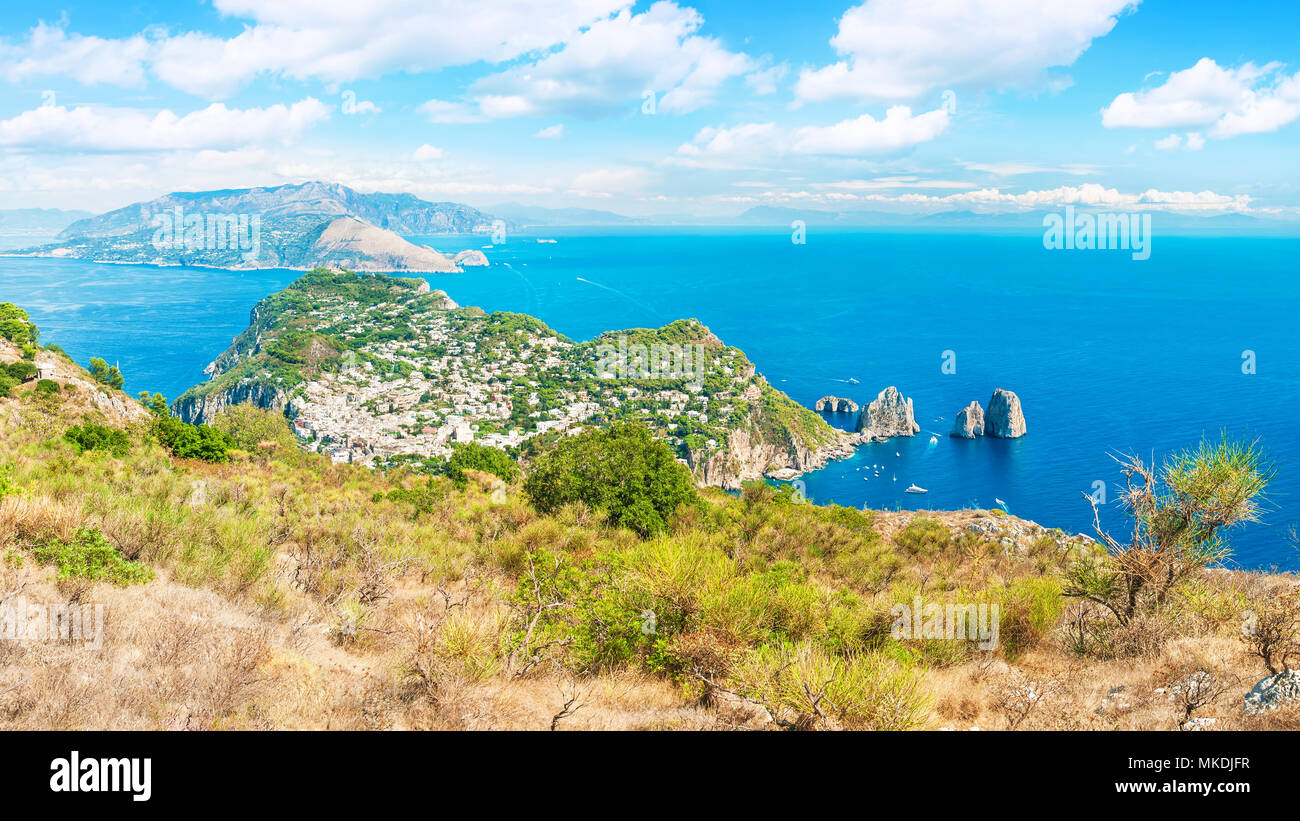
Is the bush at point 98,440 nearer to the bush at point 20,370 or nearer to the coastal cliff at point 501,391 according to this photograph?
the bush at point 20,370

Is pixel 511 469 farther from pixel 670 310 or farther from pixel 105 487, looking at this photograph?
pixel 670 310

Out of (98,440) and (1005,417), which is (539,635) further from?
(1005,417)

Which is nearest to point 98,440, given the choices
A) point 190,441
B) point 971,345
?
point 190,441

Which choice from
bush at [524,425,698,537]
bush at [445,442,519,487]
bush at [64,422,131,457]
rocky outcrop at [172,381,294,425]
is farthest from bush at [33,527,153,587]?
rocky outcrop at [172,381,294,425]

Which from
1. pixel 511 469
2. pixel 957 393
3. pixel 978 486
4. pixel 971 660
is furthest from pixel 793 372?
pixel 971 660

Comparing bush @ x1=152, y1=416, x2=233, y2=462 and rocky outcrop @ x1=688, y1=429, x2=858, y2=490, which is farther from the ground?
bush @ x1=152, y1=416, x2=233, y2=462

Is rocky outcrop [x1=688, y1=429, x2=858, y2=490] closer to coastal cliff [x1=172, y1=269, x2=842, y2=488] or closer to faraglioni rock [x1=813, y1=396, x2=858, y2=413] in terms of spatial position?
coastal cliff [x1=172, y1=269, x2=842, y2=488]

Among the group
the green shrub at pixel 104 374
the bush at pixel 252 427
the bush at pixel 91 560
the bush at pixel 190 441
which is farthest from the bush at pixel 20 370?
the bush at pixel 91 560
